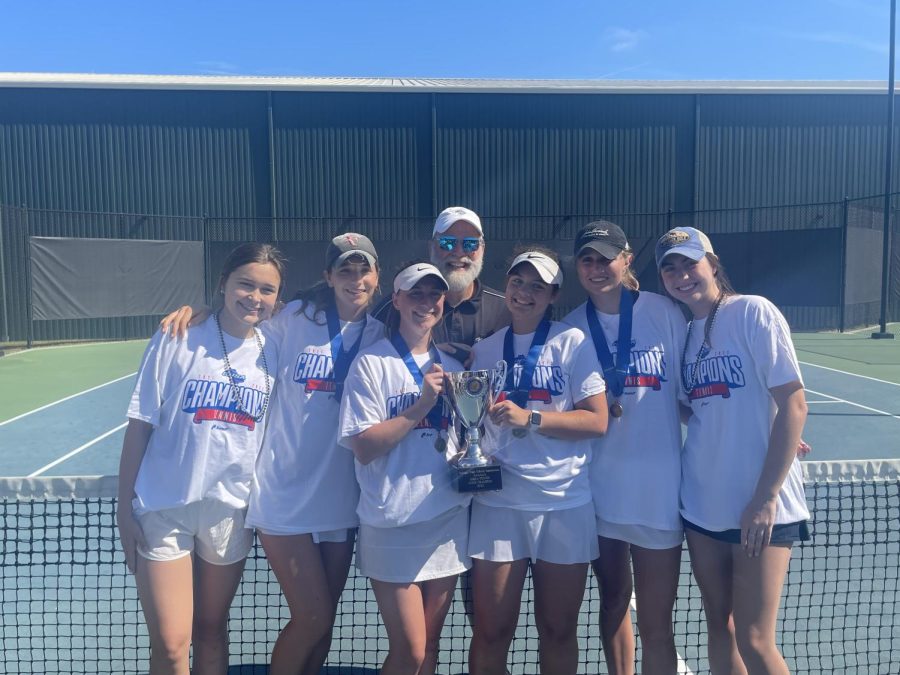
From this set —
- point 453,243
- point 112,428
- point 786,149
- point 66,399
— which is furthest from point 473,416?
point 786,149

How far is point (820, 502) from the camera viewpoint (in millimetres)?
5152

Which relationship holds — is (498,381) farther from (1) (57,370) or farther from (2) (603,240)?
(1) (57,370)

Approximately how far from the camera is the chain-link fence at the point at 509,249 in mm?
17969

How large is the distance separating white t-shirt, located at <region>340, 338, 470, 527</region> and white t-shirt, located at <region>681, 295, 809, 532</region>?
2.73 ft

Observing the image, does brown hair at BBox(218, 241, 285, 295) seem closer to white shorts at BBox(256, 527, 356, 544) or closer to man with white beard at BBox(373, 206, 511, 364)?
man with white beard at BBox(373, 206, 511, 364)

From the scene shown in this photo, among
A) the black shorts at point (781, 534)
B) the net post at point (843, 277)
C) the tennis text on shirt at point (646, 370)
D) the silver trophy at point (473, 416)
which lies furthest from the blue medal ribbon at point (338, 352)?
the net post at point (843, 277)

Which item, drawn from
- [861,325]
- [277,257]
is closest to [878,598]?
[277,257]

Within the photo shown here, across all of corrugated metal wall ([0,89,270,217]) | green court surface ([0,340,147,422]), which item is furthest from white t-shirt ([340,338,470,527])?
corrugated metal wall ([0,89,270,217])

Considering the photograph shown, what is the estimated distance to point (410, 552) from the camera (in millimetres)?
2490

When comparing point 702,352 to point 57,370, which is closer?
point 702,352

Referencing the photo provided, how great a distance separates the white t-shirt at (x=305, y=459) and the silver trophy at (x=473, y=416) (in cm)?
43

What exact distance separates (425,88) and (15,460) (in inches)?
634

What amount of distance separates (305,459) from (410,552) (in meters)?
0.49

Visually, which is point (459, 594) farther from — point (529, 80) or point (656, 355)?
point (529, 80)
